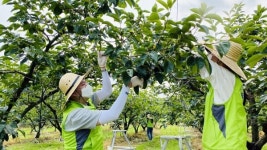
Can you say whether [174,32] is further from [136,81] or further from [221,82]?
[221,82]

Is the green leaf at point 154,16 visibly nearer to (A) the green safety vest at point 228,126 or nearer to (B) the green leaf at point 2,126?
(A) the green safety vest at point 228,126

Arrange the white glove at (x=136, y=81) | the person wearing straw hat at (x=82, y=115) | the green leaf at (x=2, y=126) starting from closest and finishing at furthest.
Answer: the green leaf at (x=2, y=126) → the white glove at (x=136, y=81) → the person wearing straw hat at (x=82, y=115)

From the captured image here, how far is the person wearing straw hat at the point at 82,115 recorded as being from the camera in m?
2.29

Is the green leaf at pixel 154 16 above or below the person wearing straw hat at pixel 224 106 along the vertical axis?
above

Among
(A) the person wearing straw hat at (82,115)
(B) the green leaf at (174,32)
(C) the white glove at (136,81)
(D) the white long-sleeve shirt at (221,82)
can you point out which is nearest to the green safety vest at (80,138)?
(A) the person wearing straw hat at (82,115)

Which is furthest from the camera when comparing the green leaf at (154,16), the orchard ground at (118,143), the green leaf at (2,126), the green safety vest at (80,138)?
the orchard ground at (118,143)

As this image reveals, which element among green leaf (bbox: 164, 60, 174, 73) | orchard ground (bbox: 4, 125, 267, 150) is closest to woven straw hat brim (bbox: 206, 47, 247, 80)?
green leaf (bbox: 164, 60, 174, 73)

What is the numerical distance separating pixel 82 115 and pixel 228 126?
3.17ft

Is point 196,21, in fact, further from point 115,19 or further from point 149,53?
point 115,19

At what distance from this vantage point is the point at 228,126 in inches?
85.0

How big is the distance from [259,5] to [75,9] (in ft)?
5.67

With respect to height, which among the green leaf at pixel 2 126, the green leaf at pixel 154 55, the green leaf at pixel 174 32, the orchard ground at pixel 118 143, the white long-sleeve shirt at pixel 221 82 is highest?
the green leaf at pixel 174 32

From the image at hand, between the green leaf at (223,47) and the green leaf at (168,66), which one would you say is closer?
the green leaf at (223,47)

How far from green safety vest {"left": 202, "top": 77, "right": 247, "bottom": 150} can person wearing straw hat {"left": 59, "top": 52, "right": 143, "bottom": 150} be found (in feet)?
1.99
